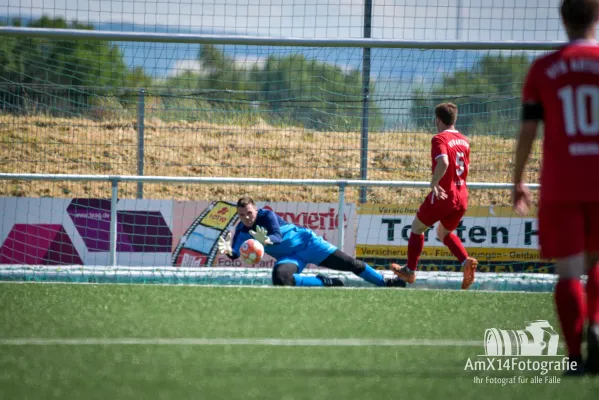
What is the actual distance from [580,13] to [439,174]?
3.78 metres

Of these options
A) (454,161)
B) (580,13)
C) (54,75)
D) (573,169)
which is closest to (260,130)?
(54,75)

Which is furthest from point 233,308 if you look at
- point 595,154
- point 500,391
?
point 595,154

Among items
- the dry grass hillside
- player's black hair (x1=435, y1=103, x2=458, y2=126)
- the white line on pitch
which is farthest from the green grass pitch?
the dry grass hillside

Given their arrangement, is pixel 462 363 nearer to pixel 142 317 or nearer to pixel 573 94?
pixel 573 94

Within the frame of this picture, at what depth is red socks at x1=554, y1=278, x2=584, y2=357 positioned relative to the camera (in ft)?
10.9

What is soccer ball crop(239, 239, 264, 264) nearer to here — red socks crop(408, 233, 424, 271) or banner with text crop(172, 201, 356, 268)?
red socks crop(408, 233, 424, 271)

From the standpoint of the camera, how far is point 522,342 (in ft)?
14.5

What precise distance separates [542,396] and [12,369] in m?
2.46

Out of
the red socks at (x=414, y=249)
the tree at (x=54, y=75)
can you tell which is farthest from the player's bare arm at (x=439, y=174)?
the tree at (x=54, y=75)

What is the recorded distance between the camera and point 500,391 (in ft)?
10.9

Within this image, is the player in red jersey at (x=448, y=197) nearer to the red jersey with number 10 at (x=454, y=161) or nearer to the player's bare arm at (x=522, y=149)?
the red jersey with number 10 at (x=454, y=161)

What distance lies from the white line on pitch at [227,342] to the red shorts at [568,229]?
4.10 ft

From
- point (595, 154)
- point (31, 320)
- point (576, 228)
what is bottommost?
point (31, 320)

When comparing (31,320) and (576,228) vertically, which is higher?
(576,228)
